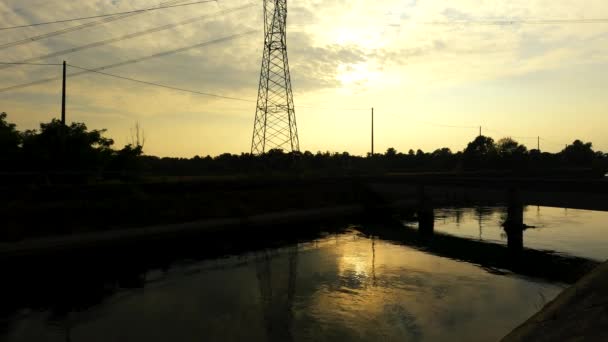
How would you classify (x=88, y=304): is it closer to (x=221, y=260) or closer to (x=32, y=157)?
(x=221, y=260)

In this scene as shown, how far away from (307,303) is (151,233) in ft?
88.0

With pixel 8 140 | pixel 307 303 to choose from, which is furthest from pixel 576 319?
pixel 8 140

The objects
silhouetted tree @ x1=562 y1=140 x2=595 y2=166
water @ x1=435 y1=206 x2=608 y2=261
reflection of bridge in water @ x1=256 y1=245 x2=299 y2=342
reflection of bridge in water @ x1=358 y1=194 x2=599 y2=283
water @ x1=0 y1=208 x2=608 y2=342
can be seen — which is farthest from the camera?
silhouetted tree @ x1=562 y1=140 x2=595 y2=166

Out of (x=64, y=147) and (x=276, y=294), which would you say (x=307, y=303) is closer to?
(x=276, y=294)

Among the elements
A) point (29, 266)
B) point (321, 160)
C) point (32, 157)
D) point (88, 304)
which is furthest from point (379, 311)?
point (321, 160)

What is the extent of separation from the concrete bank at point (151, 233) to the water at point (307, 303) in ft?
39.3

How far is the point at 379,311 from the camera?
20562 mm

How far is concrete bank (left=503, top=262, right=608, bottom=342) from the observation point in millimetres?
13605

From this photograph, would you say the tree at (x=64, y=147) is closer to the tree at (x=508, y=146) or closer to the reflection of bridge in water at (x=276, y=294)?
the reflection of bridge in water at (x=276, y=294)

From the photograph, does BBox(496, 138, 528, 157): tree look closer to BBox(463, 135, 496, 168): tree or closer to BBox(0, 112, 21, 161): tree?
BBox(463, 135, 496, 168): tree

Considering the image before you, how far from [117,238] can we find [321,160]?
119m

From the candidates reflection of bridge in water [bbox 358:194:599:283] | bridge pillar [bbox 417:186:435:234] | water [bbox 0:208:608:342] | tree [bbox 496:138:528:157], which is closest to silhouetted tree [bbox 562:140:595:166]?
tree [bbox 496:138:528:157]

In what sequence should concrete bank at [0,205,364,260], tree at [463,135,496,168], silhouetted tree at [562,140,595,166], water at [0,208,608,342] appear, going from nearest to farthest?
water at [0,208,608,342]
concrete bank at [0,205,364,260]
tree at [463,135,496,168]
silhouetted tree at [562,140,595,166]

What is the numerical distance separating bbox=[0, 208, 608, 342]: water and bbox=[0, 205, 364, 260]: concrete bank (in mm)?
11975
